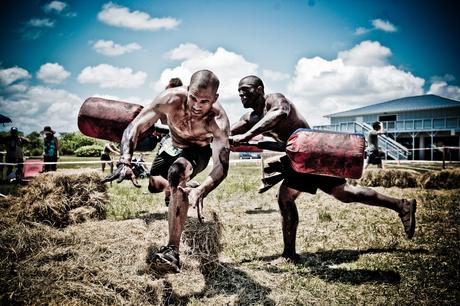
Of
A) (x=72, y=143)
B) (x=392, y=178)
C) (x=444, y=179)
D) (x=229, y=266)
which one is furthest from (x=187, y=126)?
(x=72, y=143)

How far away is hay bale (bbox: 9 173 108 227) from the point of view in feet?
15.9

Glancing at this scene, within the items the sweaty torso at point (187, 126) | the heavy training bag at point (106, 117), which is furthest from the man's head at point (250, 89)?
the heavy training bag at point (106, 117)

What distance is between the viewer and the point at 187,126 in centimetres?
348

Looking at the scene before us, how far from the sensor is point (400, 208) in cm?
370

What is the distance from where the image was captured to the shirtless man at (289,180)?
3.66 meters

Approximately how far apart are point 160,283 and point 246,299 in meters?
0.81

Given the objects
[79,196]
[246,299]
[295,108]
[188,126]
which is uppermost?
[295,108]

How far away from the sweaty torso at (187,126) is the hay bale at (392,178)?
26.1ft

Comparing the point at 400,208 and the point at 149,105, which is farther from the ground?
the point at 149,105

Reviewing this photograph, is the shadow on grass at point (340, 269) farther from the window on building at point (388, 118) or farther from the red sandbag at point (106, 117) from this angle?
the window on building at point (388, 118)

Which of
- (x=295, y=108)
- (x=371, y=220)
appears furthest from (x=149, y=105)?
(x=371, y=220)

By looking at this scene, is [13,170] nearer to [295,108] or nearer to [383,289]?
[295,108]

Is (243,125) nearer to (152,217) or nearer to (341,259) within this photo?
(152,217)

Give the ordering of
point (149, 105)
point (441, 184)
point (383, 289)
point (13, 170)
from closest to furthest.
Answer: point (383, 289), point (149, 105), point (441, 184), point (13, 170)
